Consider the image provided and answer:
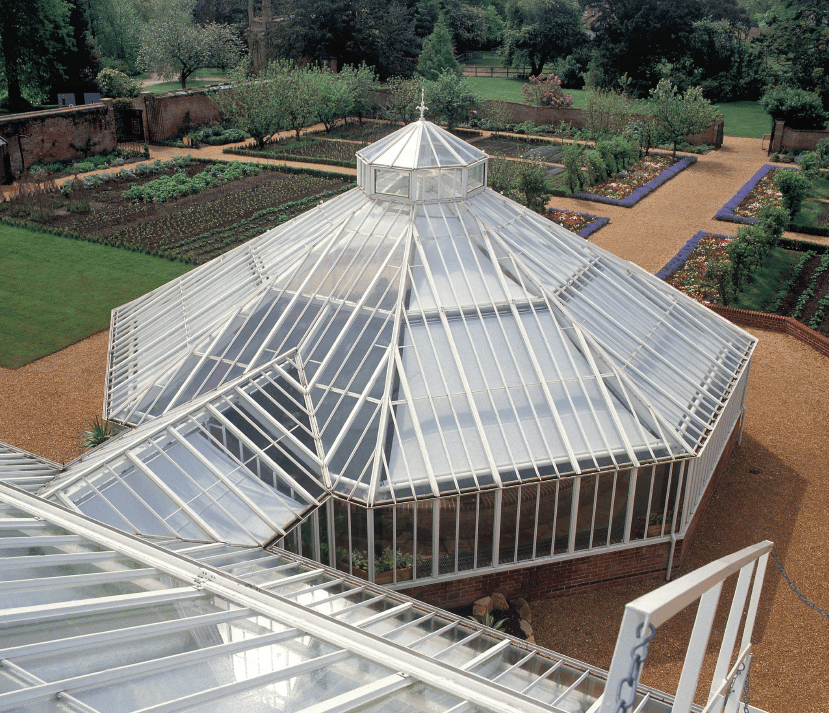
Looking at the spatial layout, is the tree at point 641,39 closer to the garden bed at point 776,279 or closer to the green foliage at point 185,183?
the green foliage at point 185,183

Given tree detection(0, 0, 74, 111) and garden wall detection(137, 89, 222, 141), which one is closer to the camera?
garden wall detection(137, 89, 222, 141)

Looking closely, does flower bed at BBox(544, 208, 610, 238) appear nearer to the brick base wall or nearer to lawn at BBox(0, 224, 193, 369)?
lawn at BBox(0, 224, 193, 369)

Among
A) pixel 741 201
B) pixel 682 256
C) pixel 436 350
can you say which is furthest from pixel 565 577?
pixel 741 201

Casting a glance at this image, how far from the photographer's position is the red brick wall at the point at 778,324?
2628 cm

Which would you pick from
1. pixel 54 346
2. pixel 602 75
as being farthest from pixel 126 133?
pixel 602 75

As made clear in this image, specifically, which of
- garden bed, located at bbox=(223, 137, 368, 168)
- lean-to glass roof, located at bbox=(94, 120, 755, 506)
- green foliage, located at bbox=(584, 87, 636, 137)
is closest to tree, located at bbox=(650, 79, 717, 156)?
green foliage, located at bbox=(584, 87, 636, 137)

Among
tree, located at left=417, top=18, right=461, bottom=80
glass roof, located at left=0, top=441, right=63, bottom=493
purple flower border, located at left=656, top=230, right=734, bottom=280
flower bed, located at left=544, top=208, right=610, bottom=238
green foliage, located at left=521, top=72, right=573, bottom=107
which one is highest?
tree, located at left=417, top=18, right=461, bottom=80

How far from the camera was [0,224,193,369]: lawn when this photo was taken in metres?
26.5

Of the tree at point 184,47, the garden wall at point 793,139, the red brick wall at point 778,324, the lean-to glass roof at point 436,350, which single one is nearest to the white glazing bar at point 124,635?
the lean-to glass roof at point 436,350

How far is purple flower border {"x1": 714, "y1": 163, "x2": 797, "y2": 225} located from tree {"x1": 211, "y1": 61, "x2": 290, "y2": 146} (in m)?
29.1

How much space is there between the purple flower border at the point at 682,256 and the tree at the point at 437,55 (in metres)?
38.8

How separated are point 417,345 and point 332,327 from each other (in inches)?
78.0

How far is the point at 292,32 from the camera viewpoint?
69.2 metres

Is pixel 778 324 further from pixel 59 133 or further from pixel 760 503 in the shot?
pixel 59 133
